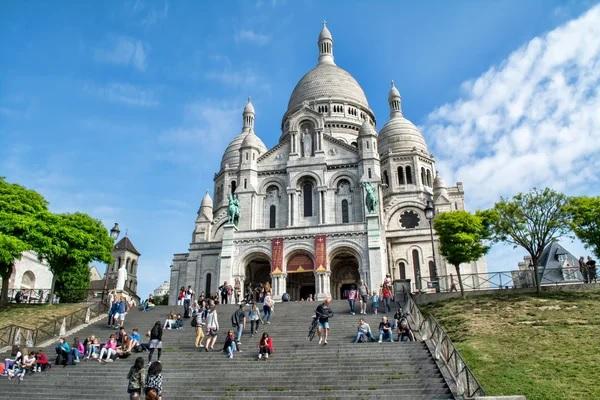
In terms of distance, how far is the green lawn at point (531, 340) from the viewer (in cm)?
1378

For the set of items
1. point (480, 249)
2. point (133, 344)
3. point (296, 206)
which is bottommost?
point (133, 344)

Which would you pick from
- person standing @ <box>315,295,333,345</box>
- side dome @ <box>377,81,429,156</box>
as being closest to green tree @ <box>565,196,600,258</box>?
person standing @ <box>315,295,333,345</box>

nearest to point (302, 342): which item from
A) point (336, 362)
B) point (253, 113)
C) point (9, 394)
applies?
point (336, 362)

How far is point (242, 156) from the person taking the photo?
1684 inches

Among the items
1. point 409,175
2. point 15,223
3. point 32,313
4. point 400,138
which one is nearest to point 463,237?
point 409,175

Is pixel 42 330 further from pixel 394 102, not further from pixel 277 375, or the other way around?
pixel 394 102

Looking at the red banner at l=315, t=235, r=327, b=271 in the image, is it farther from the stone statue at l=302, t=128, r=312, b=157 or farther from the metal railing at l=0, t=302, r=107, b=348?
the metal railing at l=0, t=302, r=107, b=348

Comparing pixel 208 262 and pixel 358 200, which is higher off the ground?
pixel 358 200

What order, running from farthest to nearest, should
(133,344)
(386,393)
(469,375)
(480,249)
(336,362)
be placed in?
(480,249) → (133,344) → (336,362) → (386,393) → (469,375)

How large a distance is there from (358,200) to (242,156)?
10840 mm

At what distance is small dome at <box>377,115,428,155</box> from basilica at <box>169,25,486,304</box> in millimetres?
119

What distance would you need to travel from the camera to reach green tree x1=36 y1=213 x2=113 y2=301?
104 ft

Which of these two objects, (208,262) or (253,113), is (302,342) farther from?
(253,113)

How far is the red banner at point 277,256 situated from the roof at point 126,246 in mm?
39771
